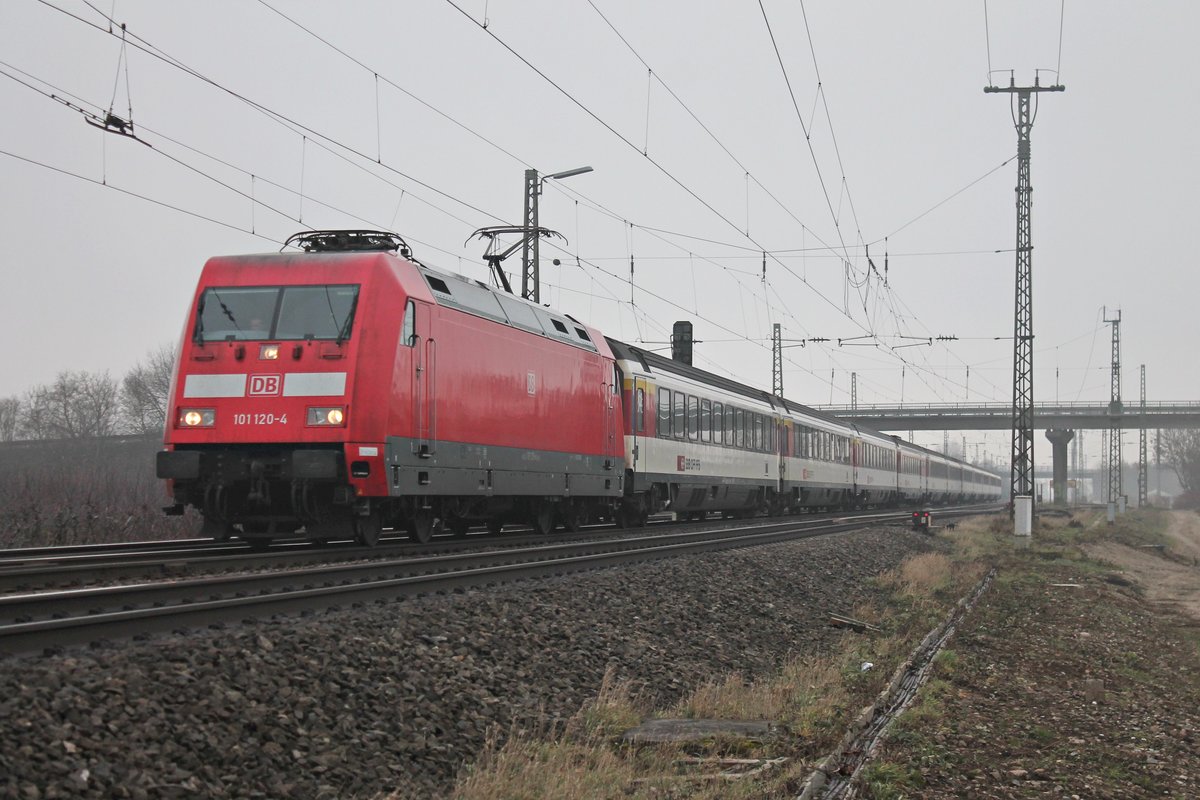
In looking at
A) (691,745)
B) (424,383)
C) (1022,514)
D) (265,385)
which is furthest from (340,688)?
(1022,514)

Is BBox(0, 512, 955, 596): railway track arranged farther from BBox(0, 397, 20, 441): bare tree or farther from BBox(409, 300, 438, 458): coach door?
BBox(0, 397, 20, 441): bare tree

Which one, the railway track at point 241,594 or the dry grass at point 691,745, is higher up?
the railway track at point 241,594

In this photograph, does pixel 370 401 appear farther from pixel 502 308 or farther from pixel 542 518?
pixel 542 518

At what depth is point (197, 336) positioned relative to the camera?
43.8ft

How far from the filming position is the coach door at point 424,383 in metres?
13.7

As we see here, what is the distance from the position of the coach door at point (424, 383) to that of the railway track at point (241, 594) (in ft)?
4.73

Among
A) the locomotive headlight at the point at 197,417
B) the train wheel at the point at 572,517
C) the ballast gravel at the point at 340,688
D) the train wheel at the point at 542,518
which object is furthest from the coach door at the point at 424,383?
the train wheel at the point at 572,517

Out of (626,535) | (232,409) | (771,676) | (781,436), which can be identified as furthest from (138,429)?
(771,676)

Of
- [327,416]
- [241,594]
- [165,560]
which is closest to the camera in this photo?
[241,594]

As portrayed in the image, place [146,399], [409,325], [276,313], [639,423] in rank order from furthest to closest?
[146,399], [639,423], [409,325], [276,313]

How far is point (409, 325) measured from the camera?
44.4 ft

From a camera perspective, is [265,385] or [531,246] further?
[531,246]

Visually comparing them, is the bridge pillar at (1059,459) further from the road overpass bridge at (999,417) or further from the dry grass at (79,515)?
the dry grass at (79,515)

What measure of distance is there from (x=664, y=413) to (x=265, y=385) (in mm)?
12448
